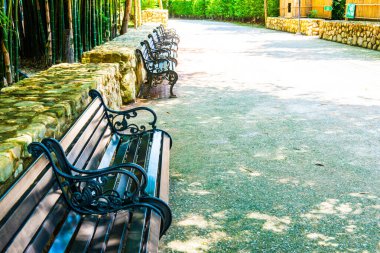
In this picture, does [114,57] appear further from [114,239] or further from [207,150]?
[114,239]

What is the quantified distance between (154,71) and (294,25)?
1650cm

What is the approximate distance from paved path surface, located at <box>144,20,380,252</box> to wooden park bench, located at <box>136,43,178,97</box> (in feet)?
1.18

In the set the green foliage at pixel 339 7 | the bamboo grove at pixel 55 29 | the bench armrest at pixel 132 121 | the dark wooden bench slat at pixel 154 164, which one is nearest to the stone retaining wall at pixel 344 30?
the green foliage at pixel 339 7

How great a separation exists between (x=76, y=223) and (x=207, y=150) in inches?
106

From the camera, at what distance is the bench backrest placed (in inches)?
73.3

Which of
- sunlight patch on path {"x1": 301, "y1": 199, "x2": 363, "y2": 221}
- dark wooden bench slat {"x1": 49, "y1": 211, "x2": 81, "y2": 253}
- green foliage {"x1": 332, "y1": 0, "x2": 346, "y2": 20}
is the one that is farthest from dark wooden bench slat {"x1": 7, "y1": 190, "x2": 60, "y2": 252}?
green foliage {"x1": 332, "y1": 0, "x2": 346, "y2": 20}

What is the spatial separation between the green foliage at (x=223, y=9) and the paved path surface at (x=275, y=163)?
78.8 feet

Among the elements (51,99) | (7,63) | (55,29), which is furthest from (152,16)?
(51,99)

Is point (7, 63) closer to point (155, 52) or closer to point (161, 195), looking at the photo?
point (161, 195)

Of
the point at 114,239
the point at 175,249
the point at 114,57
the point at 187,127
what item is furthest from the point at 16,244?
the point at 114,57

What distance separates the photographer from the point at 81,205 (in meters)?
2.61

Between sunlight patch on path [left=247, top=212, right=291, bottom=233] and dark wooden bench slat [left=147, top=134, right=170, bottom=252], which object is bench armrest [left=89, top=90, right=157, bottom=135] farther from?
sunlight patch on path [left=247, top=212, right=291, bottom=233]

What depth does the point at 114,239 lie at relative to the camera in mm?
2408

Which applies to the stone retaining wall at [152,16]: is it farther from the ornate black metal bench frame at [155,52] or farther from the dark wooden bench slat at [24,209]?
the dark wooden bench slat at [24,209]
